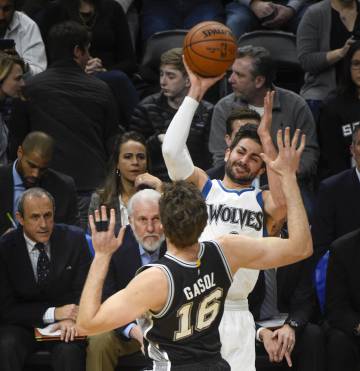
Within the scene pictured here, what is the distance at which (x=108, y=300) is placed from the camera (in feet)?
14.3

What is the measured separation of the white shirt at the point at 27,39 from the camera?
29.9 feet

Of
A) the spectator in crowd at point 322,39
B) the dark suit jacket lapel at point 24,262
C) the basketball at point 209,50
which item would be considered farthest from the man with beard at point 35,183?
the spectator in crowd at point 322,39

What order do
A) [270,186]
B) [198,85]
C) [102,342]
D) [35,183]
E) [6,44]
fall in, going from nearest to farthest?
[198,85] → [270,186] → [102,342] → [35,183] → [6,44]

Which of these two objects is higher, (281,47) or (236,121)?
(281,47)

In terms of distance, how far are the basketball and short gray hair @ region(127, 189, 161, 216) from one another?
1.08 meters

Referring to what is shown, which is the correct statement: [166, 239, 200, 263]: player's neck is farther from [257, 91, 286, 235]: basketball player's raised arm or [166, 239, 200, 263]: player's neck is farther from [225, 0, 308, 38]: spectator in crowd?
[225, 0, 308, 38]: spectator in crowd

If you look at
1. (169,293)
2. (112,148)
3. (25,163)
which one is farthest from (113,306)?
(112,148)

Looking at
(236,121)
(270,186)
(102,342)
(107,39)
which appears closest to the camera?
(270,186)

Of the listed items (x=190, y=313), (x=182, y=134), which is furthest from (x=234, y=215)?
(x=190, y=313)

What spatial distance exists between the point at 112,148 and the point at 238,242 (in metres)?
3.65

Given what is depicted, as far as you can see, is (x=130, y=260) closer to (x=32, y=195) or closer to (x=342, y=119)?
(x=32, y=195)

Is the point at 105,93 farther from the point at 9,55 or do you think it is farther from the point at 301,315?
the point at 301,315

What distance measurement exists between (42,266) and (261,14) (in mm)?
4198

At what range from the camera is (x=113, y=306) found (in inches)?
Answer: 169
